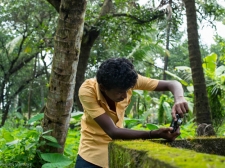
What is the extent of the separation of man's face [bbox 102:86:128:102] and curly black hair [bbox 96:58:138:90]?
30 millimetres

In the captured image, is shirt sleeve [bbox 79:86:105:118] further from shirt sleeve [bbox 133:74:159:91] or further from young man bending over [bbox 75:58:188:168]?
shirt sleeve [bbox 133:74:159:91]

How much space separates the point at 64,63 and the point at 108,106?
4.12 ft

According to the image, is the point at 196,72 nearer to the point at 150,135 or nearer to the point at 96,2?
the point at 150,135

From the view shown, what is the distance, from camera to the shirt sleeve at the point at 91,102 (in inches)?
96.7

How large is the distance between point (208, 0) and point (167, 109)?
3074 mm

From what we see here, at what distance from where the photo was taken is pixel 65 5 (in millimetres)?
3727

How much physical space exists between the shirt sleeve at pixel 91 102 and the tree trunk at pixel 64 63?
47.4 inches

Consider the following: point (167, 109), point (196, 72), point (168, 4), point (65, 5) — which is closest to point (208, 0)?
point (168, 4)

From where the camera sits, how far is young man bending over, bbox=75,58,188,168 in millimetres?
2381

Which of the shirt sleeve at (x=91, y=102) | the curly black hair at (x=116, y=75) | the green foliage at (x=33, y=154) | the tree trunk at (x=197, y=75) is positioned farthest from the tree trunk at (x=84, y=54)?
the curly black hair at (x=116, y=75)

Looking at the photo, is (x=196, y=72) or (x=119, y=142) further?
(x=196, y=72)

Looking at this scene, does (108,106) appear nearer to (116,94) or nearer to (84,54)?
(116,94)

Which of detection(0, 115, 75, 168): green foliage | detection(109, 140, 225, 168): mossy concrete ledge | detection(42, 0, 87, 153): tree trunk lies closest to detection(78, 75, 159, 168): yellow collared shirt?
detection(109, 140, 225, 168): mossy concrete ledge

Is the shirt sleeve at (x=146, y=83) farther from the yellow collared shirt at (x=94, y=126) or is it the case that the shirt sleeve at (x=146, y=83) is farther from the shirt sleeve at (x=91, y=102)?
the shirt sleeve at (x=91, y=102)
